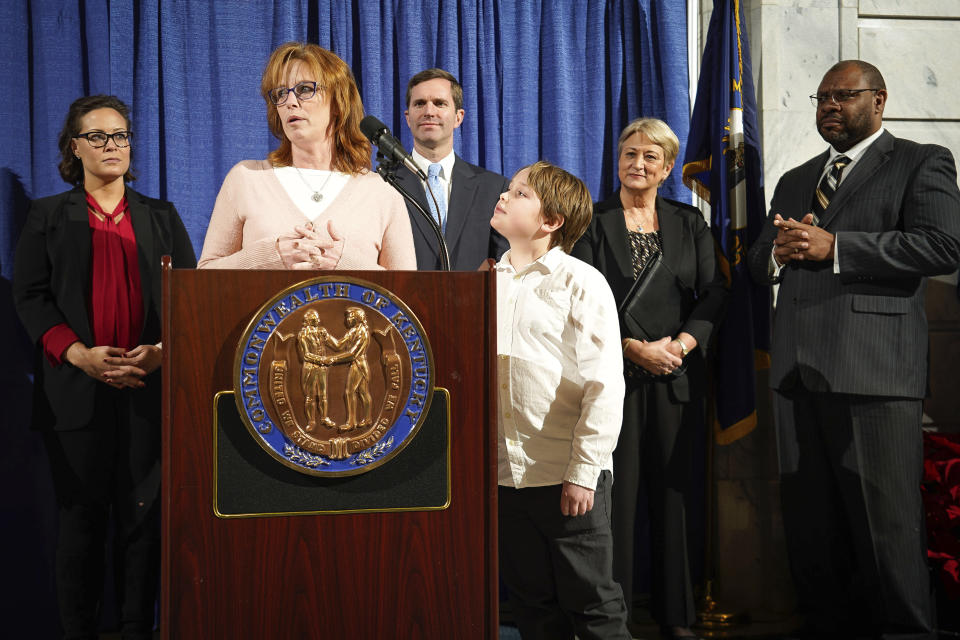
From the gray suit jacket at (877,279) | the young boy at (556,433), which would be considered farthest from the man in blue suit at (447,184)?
the gray suit jacket at (877,279)

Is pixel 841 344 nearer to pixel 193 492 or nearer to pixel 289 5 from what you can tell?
pixel 193 492

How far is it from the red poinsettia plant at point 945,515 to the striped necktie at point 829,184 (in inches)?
42.5

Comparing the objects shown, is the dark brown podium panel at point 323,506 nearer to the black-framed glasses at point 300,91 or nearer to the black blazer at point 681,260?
the black-framed glasses at point 300,91

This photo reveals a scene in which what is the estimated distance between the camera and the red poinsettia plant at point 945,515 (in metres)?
3.12

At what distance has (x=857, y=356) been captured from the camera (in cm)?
292

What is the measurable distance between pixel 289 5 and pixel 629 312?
1898 millimetres

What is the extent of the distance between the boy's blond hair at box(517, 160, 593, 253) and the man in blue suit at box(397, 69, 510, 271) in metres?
0.80

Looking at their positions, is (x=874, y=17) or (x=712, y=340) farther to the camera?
(x=874, y=17)

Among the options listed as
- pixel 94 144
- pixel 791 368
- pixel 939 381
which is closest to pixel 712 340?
pixel 791 368

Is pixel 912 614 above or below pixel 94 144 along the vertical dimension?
below

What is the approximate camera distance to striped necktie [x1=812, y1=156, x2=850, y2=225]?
10.3ft

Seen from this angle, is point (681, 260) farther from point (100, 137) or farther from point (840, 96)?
point (100, 137)

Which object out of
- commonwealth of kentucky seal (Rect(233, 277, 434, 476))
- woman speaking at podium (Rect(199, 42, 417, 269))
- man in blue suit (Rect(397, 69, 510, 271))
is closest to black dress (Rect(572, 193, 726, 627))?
man in blue suit (Rect(397, 69, 510, 271))

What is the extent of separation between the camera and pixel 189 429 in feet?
5.14
